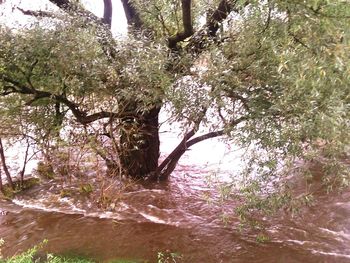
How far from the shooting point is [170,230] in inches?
296

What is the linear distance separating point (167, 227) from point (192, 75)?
3.22m

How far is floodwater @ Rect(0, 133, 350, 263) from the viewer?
261 inches

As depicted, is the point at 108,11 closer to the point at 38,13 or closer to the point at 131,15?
the point at 131,15

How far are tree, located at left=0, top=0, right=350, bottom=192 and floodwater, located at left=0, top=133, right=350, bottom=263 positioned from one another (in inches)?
43.9

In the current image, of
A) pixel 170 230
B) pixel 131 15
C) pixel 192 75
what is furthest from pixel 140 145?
pixel 192 75

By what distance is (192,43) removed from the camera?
6.88 meters

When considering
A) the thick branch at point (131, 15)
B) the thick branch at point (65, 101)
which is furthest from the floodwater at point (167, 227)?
the thick branch at point (131, 15)

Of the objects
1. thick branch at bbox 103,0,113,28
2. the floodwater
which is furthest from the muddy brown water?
thick branch at bbox 103,0,113,28

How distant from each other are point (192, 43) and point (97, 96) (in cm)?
206

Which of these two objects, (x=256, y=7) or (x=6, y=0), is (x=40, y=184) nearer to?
(x=6, y=0)

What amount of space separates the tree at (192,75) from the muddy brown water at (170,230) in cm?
117

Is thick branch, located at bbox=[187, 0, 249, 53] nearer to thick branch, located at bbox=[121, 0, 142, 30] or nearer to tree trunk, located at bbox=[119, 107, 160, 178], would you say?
thick branch, located at bbox=[121, 0, 142, 30]

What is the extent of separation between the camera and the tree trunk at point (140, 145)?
26.0 feet

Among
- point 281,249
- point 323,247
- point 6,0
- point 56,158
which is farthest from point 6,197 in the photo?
point 323,247
